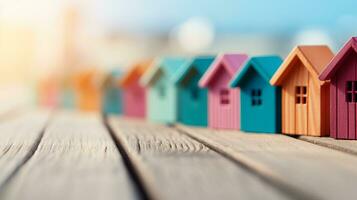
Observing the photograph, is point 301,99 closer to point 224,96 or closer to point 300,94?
point 300,94

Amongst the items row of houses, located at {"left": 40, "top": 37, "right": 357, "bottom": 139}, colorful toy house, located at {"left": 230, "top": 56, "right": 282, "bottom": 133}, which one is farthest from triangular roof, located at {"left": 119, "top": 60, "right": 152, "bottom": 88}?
colorful toy house, located at {"left": 230, "top": 56, "right": 282, "bottom": 133}

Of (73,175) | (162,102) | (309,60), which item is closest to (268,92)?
(309,60)

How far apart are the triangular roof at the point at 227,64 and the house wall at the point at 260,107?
185 mm

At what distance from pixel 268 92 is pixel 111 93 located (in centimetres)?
260

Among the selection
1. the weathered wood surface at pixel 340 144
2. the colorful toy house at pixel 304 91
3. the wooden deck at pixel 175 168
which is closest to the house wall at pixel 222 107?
the colorful toy house at pixel 304 91

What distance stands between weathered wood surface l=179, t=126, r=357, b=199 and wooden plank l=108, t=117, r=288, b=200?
7 centimetres

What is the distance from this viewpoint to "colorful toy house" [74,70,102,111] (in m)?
6.13

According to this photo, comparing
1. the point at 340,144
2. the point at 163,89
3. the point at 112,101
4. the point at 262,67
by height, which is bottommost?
the point at 340,144

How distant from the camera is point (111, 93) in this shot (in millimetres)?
5812

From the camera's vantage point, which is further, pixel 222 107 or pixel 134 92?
pixel 134 92

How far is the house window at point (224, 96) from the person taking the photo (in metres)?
3.83

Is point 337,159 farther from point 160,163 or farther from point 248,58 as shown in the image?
point 248,58

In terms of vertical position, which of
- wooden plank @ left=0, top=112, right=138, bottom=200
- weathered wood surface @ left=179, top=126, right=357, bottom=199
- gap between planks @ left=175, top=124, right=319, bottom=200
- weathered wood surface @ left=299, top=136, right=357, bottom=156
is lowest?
weathered wood surface @ left=299, top=136, right=357, bottom=156

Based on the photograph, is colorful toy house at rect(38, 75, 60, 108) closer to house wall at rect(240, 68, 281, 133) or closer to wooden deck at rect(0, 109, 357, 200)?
house wall at rect(240, 68, 281, 133)
